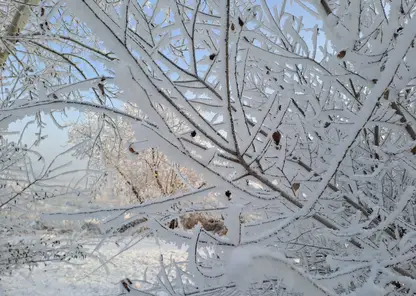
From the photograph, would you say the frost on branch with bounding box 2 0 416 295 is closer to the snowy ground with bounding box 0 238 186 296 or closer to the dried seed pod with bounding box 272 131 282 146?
the dried seed pod with bounding box 272 131 282 146

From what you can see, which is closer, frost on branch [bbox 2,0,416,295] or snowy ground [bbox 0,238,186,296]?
frost on branch [bbox 2,0,416,295]

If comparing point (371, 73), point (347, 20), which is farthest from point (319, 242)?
point (347, 20)

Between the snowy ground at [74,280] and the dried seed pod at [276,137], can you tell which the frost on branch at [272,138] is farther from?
the snowy ground at [74,280]

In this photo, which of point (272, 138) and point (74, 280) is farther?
point (74, 280)

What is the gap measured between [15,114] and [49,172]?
2513 mm

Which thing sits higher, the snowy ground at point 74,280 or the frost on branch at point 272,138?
the snowy ground at point 74,280

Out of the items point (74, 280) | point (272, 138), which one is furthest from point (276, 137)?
point (74, 280)

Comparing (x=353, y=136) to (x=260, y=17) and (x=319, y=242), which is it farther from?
(x=260, y=17)

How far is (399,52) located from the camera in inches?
22.8

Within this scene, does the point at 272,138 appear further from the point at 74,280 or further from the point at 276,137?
the point at 74,280

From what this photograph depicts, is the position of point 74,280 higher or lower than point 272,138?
higher

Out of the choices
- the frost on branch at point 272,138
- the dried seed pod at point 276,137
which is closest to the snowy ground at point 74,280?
the frost on branch at point 272,138

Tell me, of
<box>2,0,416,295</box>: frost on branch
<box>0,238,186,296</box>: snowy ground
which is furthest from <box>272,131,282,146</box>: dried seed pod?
<box>0,238,186,296</box>: snowy ground

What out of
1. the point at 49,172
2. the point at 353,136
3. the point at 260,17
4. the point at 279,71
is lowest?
the point at 353,136
